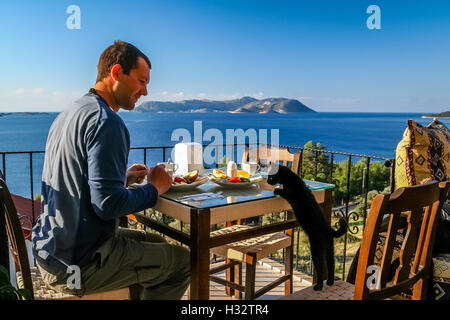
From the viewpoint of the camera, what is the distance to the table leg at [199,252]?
1.54 metres

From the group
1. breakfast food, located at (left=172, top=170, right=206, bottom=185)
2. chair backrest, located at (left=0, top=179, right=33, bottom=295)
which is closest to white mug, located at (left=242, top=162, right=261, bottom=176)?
breakfast food, located at (left=172, top=170, right=206, bottom=185)

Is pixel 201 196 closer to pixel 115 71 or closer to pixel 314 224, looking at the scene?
pixel 314 224

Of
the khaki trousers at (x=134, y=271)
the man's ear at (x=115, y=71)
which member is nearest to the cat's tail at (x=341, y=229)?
the khaki trousers at (x=134, y=271)

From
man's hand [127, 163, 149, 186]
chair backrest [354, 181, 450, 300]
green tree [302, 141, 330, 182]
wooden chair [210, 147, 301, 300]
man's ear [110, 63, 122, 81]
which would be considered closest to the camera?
chair backrest [354, 181, 450, 300]

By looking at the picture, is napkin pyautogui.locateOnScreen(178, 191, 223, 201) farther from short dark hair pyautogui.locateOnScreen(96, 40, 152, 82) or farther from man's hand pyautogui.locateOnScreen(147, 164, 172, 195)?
short dark hair pyautogui.locateOnScreen(96, 40, 152, 82)

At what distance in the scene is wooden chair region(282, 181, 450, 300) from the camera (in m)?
1.17

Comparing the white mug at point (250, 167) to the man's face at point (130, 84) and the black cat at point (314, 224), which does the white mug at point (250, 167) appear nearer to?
the black cat at point (314, 224)

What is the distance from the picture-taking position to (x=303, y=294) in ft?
4.98

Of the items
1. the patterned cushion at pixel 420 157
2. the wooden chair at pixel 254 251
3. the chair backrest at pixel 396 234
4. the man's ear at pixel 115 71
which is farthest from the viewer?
the patterned cushion at pixel 420 157

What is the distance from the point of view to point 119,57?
1.50m

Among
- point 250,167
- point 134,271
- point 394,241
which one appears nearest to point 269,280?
point 250,167

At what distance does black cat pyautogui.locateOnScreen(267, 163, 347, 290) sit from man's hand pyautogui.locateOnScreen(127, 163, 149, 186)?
75 centimetres

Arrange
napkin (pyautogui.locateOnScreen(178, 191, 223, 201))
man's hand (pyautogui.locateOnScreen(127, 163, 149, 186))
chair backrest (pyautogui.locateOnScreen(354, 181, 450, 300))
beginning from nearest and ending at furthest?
chair backrest (pyautogui.locateOnScreen(354, 181, 450, 300)) → napkin (pyautogui.locateOnScreen(178, 191, 223, 201)) → man's hand (pyautogui.locateOnScreen(127, 163, 149, 186))
